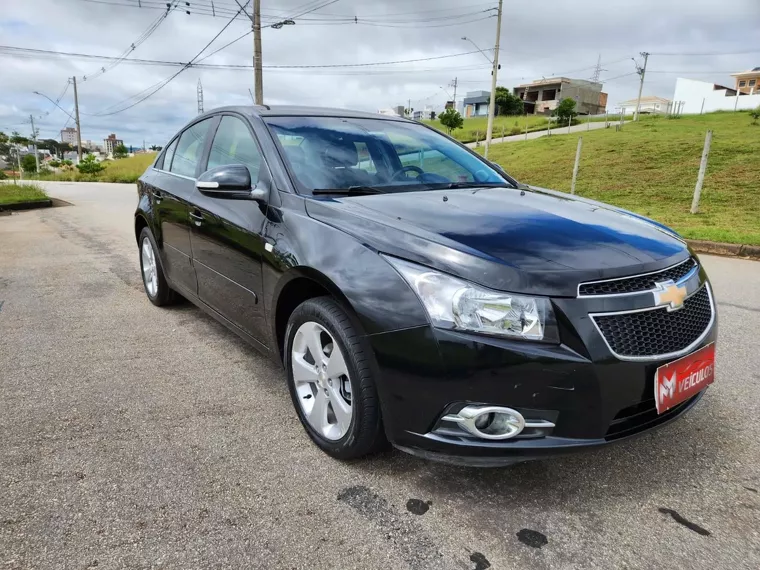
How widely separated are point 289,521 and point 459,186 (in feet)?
6.30

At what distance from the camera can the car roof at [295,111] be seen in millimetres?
3240

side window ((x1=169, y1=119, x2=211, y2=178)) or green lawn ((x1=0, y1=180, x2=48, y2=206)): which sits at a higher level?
side window ((x1=169, y1=119, x2=211, y2=178))

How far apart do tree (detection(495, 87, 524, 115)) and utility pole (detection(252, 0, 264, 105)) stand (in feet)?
189

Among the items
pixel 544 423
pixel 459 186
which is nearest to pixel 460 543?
pixel 544 423

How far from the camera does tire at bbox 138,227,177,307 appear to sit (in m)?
4.43

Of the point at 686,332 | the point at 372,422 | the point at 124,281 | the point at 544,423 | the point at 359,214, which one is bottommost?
the point at 124,281

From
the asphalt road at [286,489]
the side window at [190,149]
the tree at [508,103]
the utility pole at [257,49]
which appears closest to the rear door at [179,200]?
the side window at [190,149]

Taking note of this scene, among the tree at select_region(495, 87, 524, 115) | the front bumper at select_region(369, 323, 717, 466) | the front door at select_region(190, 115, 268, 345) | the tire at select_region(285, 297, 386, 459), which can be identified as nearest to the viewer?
the front bumper at select_region(369, 323, 717, 466)

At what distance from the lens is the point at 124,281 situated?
5.66m

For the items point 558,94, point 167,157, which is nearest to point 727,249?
point 167,157

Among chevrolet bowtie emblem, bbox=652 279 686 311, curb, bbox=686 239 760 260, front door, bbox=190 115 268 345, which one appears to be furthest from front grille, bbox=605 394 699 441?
curb, bbox=686 239 760 260

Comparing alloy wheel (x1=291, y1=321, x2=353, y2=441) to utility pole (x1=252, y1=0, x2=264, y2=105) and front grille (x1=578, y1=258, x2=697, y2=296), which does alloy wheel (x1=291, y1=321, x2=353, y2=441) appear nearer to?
front grille (x1=578, y1=258, x2=697, y2=296)

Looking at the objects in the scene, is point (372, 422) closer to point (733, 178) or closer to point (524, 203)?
point (524, 203)

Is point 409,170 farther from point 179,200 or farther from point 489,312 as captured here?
point 179,200
